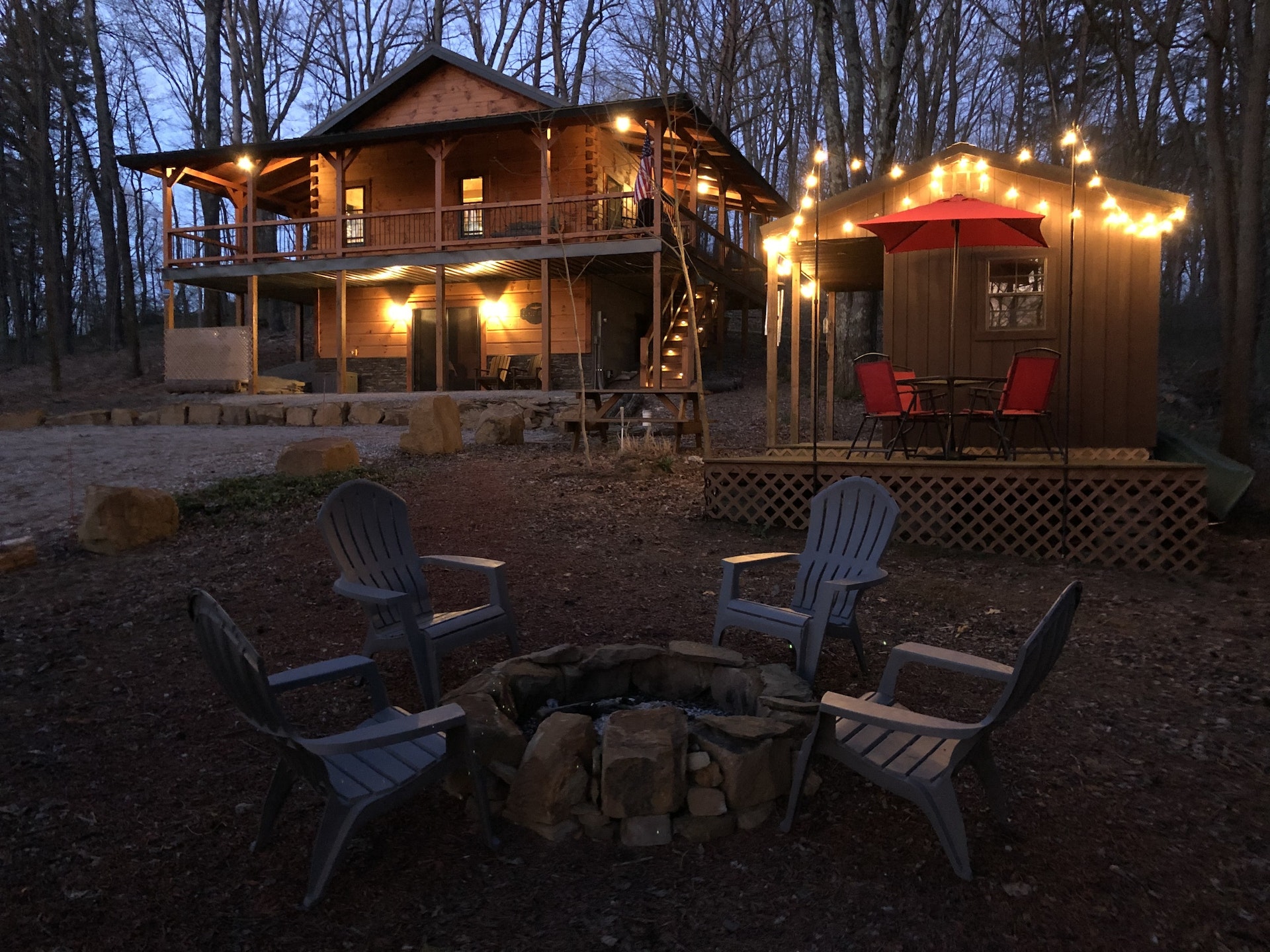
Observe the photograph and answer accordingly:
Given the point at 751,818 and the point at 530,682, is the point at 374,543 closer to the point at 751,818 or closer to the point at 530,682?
the point at 530,682

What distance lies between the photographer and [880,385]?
23.3ft

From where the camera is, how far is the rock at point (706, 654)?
11.3 ft

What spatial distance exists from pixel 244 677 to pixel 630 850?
4.28 feet

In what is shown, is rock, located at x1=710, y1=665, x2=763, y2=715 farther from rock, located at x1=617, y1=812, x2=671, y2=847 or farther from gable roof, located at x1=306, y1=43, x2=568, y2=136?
gable roof, located at x1=306, y1=43, x2=568, y2=136

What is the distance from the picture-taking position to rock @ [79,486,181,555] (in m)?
6.00

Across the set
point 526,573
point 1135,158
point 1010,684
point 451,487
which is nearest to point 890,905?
point 1010,684

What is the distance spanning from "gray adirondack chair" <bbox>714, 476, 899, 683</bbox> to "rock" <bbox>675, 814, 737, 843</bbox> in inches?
40.1

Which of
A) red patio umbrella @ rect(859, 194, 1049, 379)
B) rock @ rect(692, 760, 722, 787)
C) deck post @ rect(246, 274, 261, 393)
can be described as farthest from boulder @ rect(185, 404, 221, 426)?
rock @ rect(692, 760, 722, 787)

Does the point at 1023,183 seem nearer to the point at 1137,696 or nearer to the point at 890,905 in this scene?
the point at 1137,696

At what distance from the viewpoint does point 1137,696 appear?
378cm

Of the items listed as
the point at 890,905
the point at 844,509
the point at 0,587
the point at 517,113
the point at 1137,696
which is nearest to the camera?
the point at 890,905

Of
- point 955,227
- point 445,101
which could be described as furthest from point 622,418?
point 445,101

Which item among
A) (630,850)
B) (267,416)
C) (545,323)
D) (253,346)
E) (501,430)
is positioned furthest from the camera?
(253,346)

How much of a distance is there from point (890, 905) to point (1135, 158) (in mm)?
18536
